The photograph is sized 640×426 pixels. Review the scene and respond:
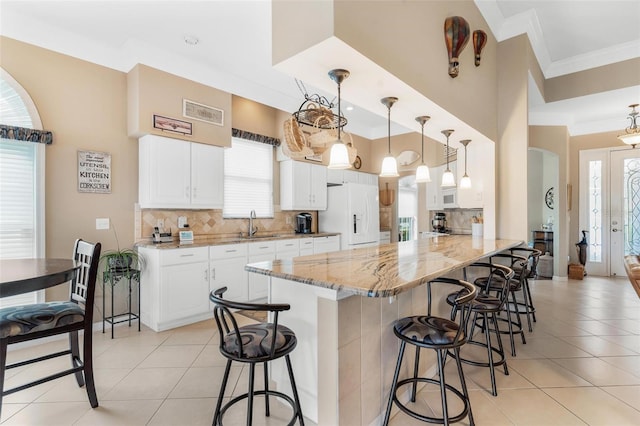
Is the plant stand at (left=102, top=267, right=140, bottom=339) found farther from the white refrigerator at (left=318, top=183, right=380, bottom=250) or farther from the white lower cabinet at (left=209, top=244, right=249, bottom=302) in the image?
the white refrigerator at (left=318, top=183, right=380, bottom=250)

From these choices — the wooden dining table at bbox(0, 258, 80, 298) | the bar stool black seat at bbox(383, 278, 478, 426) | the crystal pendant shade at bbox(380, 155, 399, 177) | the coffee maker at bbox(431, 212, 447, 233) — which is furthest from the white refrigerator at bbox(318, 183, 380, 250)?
the wooden dining table at bbox(0, 258, 80, 298)

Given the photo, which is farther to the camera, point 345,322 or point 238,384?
point 238,384

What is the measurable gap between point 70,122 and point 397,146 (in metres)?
5.38

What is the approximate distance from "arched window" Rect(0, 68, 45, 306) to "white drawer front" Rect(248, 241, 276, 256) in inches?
82.0

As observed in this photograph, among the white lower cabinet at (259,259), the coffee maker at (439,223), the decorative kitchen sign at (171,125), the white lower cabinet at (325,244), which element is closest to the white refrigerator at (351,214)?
the white lower cabinet at (325,244)

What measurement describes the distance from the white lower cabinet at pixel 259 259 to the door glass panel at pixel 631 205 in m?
6.51

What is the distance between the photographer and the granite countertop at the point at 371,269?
142cm

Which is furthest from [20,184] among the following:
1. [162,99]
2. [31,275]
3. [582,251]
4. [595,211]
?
[595,211]

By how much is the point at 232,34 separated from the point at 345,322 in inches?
122

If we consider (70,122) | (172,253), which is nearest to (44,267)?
(172,253)

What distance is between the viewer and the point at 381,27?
6.04ft

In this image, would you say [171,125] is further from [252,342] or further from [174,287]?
[252,342]

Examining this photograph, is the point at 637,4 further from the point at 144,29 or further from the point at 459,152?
the point at 144,29

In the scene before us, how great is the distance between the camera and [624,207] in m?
5.89
